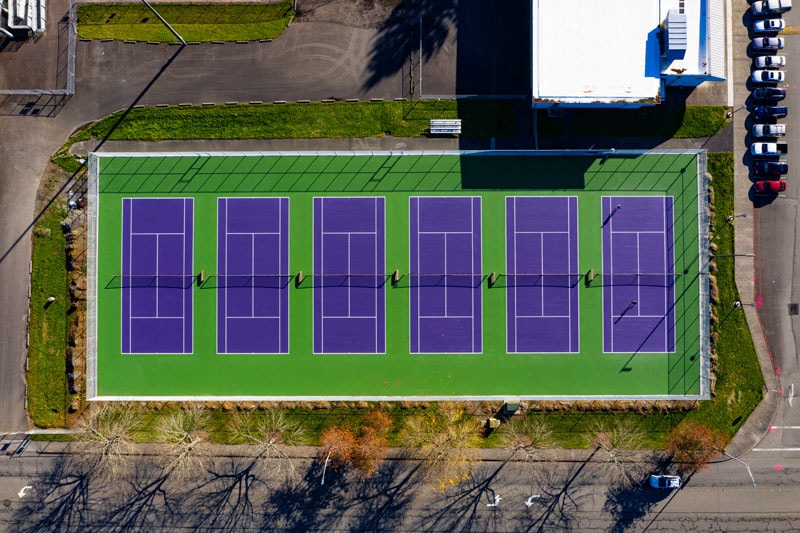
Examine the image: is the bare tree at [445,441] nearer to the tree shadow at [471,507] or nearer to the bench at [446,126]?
the tree shadow at [471,507]

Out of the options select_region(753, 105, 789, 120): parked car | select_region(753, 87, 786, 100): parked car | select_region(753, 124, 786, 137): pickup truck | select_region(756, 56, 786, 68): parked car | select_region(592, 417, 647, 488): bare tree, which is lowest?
select_region(592, 417, 647, 488): bare tree

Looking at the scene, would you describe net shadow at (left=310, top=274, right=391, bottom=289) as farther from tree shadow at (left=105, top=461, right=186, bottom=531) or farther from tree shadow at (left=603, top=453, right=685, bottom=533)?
tree shadow at (left=603, top=453, right=685, bottom=533)

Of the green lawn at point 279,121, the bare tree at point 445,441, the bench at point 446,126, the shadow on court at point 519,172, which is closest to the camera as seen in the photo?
the bare tree at point 445,441

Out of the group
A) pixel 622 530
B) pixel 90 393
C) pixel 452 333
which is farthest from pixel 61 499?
pixel 622 530

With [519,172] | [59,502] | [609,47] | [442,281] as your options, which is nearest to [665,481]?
[442,281]

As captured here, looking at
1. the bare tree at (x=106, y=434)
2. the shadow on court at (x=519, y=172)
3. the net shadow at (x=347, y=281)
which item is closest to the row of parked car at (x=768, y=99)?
the shadow on court at (x=519, y=172)

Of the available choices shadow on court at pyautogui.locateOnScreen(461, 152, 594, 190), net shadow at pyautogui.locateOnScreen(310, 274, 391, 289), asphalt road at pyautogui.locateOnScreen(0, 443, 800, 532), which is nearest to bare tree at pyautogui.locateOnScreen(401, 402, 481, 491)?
asphalt road at pyautogui.locateOnScreen(0, 443, 800, 532)

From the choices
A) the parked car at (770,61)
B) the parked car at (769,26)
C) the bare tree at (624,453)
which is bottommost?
the bare tree at (624,453)
